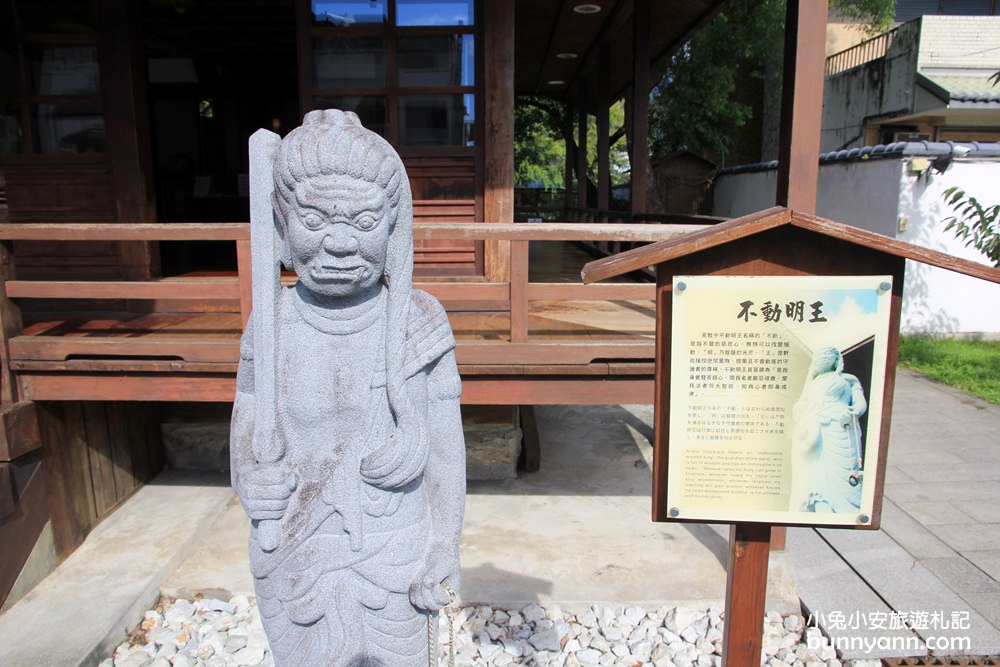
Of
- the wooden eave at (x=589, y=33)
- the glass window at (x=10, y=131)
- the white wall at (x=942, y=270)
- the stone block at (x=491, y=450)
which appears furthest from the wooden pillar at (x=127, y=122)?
the white wall at (x=942, y=270)

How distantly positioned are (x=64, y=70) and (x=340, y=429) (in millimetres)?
5011

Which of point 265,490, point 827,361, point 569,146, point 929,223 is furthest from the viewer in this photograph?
point 569,146

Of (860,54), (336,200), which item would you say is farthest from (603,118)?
(860,54)

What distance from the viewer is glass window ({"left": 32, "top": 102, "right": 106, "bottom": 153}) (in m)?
5.32

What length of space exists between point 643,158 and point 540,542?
18.9ft

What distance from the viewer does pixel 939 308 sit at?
9656 mm

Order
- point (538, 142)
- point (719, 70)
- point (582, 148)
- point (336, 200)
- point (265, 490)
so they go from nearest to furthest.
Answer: point (336, 200) → point (265, 490) → point (582, 148) → point (719, 70) → point (538, 142)

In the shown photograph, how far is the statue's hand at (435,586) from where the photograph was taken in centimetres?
189

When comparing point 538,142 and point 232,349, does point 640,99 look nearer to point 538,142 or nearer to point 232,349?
point 232,349

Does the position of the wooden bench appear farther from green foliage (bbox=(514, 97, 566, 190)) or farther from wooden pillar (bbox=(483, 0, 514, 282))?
green foliage (bbox=(514, 97, 566, 190))

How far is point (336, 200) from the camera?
66.2 inches

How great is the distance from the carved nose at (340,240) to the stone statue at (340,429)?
0.02 meters

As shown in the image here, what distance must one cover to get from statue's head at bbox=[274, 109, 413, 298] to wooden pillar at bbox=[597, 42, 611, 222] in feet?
27.1

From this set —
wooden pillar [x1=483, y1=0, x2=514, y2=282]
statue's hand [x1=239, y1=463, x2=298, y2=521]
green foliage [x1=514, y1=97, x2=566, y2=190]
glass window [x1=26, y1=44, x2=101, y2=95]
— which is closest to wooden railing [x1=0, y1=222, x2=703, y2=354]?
wooden pillar [x1=483, y1=0, x2=514, y2=282]
